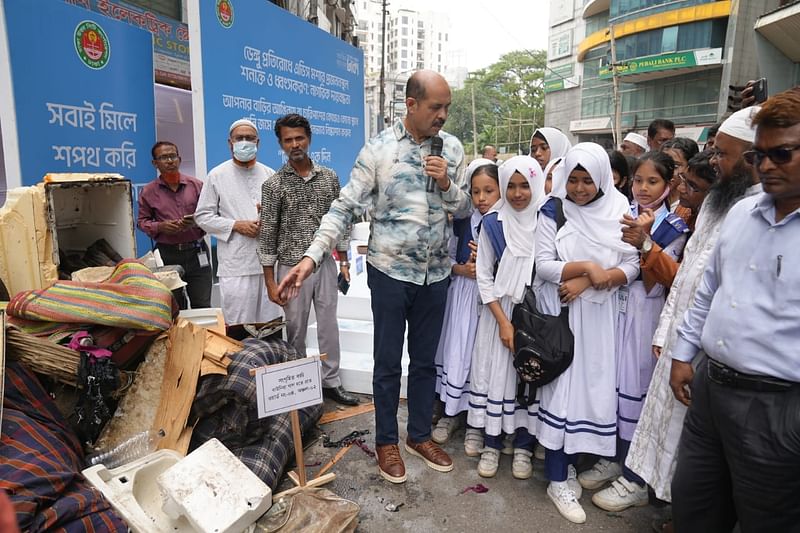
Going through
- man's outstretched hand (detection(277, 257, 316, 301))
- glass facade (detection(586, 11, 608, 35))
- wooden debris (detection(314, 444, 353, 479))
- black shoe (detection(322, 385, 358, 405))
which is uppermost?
glass facade (detection(586, 11, 608, 35))

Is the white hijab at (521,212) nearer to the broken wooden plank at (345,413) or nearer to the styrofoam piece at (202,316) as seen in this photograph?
the broken wooden plank at (345,413)

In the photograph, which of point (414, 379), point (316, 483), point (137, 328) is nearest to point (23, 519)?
point (137, 328)

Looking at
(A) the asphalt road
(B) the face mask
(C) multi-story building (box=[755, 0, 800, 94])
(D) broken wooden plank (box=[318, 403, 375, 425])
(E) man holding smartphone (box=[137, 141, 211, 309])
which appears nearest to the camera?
(A) the asphalt road

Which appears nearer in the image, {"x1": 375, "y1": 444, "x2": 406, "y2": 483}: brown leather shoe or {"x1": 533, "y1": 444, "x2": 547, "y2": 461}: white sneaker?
{"x1": 375, "y1": 444, "x2": 406, "y2": 483}: brown leather shoe

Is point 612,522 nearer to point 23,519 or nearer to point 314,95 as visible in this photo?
point 23,519

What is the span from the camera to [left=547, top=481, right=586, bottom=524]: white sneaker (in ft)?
7.96

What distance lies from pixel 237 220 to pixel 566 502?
2.79m

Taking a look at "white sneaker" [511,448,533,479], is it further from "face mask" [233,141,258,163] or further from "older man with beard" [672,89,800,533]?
"face mask" [233,141,258,163]

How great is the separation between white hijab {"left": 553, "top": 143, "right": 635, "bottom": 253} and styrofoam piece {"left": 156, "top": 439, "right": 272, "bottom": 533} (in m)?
1.87

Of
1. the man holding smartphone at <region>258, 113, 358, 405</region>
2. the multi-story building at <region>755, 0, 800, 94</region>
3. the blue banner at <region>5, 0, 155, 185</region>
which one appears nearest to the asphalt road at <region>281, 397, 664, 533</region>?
the man holding smartphone at <region>258, 113, 358, 405</region>

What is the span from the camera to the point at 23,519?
66.4 inches

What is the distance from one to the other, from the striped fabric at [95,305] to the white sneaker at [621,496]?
2.32 metres

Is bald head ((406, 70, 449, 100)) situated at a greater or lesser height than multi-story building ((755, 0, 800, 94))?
lesser

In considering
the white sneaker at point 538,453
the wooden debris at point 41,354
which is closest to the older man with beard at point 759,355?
the white sneaker at point 538,453
